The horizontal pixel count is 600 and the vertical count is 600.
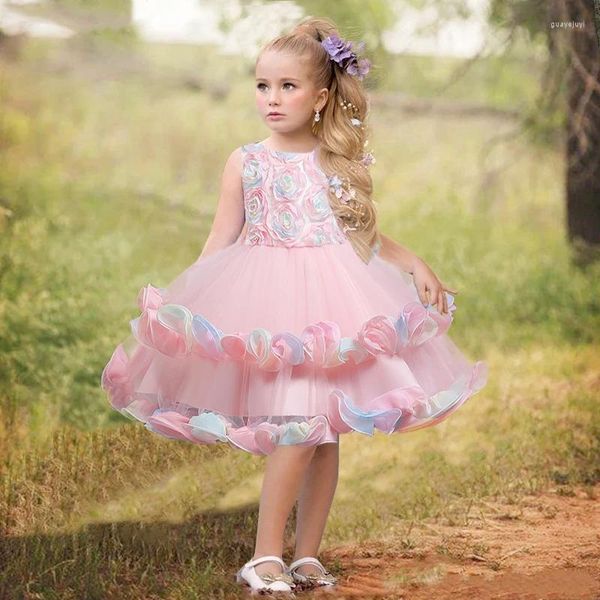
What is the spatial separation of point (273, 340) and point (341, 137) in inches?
25.2

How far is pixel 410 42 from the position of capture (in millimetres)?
7977

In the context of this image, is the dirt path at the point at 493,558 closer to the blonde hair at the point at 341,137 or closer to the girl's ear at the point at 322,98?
the blonde hair at the point at 341,137

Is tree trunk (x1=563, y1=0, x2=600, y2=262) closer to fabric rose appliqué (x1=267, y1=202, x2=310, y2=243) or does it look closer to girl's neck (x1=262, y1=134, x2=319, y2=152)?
girl's neck (x1=262, y1=134, x2=319, y2=152)

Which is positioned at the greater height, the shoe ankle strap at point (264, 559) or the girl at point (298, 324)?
the girl at point (298, 324)

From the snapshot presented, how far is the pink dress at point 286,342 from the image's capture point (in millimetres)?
3344

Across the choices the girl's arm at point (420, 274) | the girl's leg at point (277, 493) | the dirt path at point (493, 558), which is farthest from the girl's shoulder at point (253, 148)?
the dirt path at point (493, 558)

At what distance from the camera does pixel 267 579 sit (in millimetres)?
3416

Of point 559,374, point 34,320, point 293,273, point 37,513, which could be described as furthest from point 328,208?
point 559,374

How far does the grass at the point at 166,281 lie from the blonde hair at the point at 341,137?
3.67 feet

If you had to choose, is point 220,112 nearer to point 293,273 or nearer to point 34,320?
point 34,320

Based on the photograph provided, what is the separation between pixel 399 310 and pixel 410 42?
4.74 meters

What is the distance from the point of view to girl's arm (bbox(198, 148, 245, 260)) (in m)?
3.66

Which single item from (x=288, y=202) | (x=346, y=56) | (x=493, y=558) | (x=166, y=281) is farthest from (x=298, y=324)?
(x=166, y=281)

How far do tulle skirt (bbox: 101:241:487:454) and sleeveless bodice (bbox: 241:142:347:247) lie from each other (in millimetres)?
37
